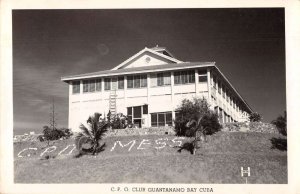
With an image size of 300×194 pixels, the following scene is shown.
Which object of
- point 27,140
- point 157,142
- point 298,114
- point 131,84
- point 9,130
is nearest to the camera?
point 298,114

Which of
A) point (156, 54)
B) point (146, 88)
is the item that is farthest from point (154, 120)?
point (156, 54)

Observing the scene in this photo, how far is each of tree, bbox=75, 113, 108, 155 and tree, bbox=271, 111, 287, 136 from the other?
6.83 metres

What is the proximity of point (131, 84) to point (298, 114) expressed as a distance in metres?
10.2

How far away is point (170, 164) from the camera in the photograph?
1750 cm

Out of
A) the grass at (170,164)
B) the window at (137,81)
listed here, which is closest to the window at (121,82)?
the window at (137,81)

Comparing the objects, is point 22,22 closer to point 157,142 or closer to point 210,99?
point 157,142

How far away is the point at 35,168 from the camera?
18.3 meters

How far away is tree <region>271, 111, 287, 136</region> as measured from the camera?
57.6ft

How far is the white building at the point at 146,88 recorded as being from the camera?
23.5m

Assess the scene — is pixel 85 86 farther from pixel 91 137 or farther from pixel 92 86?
pixel 91 137

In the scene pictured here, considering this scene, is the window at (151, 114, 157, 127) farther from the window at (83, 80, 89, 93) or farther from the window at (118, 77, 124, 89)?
the window at (83, 80, 89, 93)

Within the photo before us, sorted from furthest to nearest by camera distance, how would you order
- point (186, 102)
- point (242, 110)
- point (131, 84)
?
point (242, 110), point (131, 84), point (186, 102)
